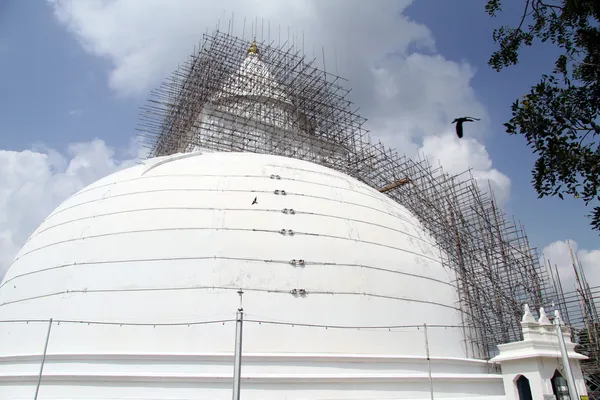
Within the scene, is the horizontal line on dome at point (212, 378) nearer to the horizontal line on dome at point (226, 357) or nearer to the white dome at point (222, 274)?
the white dome at point (222, 274)

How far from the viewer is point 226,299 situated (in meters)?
12.0

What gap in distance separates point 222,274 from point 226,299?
0.72 meters

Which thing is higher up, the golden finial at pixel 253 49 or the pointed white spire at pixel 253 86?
the golden finial at pixel 253 49

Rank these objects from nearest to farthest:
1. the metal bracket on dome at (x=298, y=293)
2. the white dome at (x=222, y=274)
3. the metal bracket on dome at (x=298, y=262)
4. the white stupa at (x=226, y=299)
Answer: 1. the white stupa at (x=226, y=299)
2. the white dome at (x=222, y=274)
3. the metal bracket on dome at (x=298, y=293)
4. the metal bracket on dome at (x=298, y=262)

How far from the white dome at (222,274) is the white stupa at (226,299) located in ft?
0.14

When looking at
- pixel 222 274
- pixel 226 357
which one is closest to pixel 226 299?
pixel 222 274

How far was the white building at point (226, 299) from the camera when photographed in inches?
448

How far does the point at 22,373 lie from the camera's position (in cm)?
1176

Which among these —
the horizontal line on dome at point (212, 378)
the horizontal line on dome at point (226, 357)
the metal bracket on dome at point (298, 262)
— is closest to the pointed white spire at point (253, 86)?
the metal bracket on dome at point (298, 262)

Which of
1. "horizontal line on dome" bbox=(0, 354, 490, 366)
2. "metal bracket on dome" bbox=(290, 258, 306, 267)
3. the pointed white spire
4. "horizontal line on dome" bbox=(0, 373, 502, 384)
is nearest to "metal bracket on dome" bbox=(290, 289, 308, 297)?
"metal bracket on dome" bbox=(290, 258, 306, 267)

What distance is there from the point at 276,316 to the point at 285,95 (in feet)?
49.6

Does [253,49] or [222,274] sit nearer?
[222,274]

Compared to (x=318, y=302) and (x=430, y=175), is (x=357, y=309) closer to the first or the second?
(x=318, y=302)

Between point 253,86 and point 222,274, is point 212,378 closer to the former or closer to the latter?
point 222,274
